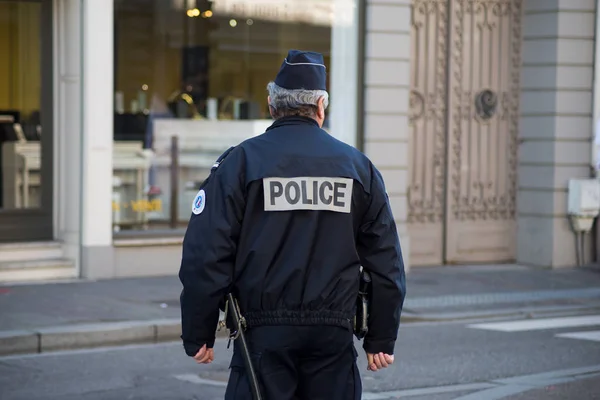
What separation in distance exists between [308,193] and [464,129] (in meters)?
10.9

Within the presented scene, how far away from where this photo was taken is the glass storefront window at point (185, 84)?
41.6 ft

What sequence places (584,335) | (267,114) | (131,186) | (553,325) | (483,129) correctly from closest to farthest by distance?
(584,335)
(553,325)
(131,186)
(267,114)
(483,129)

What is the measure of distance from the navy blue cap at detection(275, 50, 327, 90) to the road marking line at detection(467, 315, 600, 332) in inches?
263

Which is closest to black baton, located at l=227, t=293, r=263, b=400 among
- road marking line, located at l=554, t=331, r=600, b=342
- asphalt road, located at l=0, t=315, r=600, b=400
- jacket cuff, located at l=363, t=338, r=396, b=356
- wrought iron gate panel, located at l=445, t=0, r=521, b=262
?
jacket cuff, located at l=363, t=338, r=396, b=356

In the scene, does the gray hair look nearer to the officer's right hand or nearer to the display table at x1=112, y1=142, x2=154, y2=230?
the officer's right hand

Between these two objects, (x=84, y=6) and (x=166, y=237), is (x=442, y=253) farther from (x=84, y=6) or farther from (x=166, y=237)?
(x=84, y=6)

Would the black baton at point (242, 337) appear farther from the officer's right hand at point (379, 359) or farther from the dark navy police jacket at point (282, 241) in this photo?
the officer's right hand at point (379, 359)

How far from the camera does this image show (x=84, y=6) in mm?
12039

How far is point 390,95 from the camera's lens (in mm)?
13586

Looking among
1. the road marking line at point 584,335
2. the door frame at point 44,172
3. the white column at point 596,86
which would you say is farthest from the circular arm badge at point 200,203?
the white column at point 596,86

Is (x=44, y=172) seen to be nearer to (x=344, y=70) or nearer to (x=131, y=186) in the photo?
(x=131, y=186)

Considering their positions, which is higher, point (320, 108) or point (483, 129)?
point (320, 108)

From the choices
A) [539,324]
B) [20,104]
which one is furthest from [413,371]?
[20,104]

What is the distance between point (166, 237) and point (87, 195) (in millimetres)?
1089
